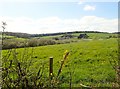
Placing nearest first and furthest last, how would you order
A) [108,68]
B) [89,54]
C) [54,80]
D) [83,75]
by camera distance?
[54,80] → [83,75] → [108,68] → [89,54]

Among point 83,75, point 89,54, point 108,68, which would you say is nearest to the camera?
point 83,75

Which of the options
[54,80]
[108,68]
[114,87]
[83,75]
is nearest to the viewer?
[54,80]

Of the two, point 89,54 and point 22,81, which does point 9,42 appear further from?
point 89,54

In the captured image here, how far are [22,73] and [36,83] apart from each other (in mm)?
243

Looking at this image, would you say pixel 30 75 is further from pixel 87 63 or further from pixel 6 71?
pixel 87 63

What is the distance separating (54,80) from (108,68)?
16838 mm

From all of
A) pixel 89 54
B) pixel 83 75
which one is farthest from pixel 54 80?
pixel 89 54

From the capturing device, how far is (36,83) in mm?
4203

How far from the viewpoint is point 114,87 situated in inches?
201

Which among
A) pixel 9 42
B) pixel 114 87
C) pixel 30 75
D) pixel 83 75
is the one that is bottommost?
pixel 83 75

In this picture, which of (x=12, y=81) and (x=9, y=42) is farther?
(x=9, y=42)

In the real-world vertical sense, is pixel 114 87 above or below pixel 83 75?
above

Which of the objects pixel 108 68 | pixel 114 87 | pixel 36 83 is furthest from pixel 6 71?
pixel 108 68

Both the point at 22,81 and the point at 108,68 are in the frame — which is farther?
the point at 108,68
